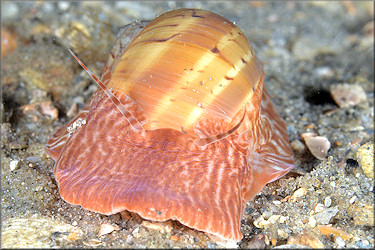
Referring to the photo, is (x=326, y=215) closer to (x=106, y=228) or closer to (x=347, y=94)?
(x=106, y=228)

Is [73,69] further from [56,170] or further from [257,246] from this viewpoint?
[257,246]

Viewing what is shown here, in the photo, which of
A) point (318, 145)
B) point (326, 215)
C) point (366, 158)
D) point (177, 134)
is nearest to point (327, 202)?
point (326, 215)

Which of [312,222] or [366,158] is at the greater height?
[366,158]

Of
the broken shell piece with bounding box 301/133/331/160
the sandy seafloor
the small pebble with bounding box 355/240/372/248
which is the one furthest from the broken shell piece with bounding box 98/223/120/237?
the broken shell piece with bounding box 301/133/331/160

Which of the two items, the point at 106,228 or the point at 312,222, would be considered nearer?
the point at 106,228

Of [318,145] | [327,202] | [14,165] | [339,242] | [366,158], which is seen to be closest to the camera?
[339,242]

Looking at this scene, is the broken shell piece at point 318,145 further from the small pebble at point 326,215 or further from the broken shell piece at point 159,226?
the broken shell piece at point 159,226

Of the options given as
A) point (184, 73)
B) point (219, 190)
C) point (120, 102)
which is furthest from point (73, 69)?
point (219, 190)
